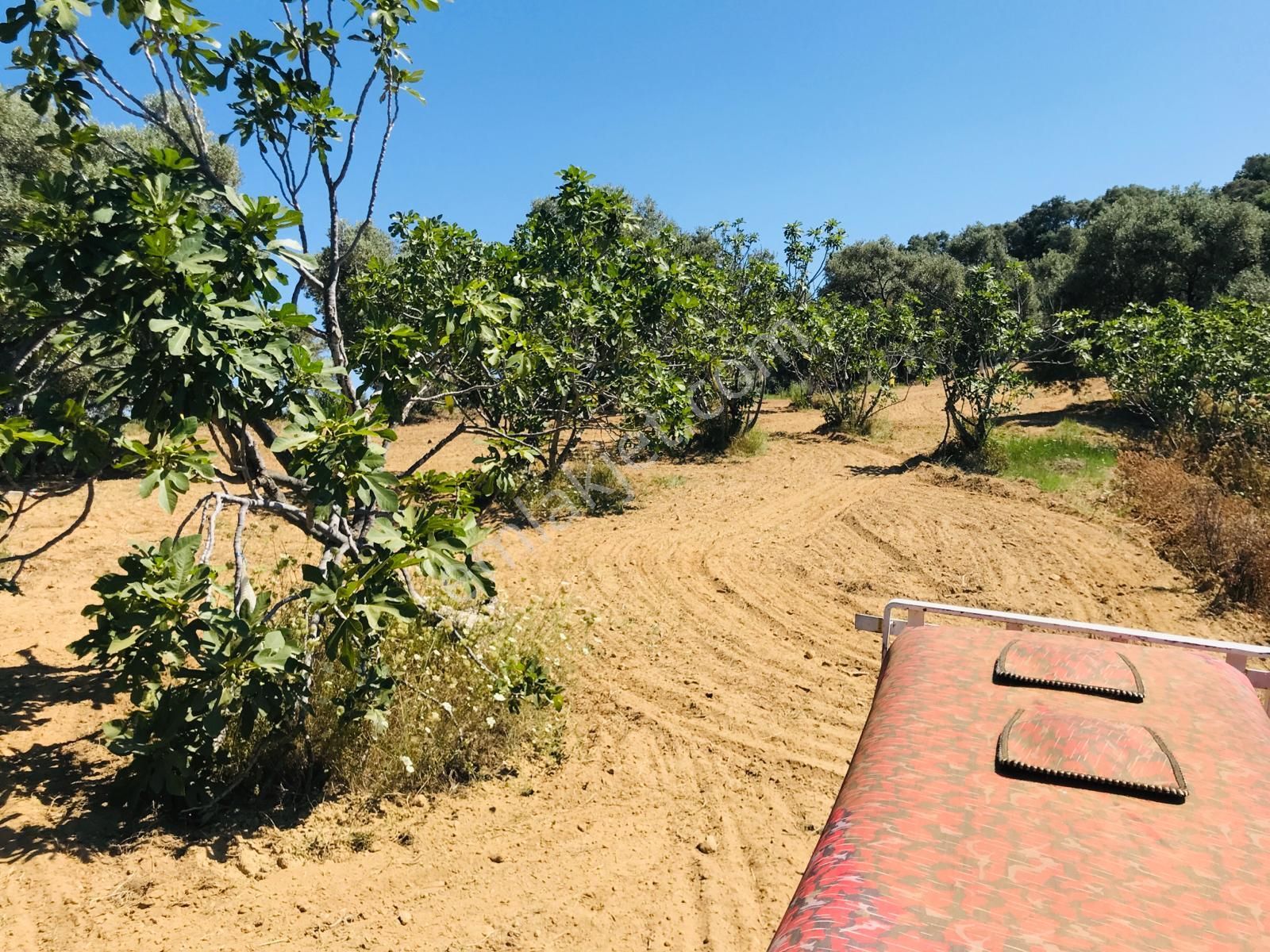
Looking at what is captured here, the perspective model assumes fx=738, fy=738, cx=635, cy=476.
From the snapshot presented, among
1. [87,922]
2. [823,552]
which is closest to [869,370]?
[823,552]

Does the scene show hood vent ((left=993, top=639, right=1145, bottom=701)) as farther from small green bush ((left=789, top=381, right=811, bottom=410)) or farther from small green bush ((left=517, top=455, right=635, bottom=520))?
small green bush ((left=789, top=381, right=811, bottom=410))

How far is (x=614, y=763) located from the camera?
4.41 m

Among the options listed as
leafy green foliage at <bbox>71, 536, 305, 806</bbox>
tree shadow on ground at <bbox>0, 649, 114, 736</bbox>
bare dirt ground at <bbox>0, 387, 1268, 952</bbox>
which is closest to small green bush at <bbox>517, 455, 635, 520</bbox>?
bare dirt ground at <bbox>0, 387, 1268, 952</bbox>

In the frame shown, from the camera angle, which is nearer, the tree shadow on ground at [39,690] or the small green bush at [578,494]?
the tree shadow on ground at [39,690]

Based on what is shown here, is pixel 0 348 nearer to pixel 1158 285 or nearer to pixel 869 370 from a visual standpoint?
pixel 869 370

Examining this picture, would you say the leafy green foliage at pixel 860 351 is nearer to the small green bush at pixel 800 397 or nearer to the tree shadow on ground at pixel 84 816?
the small green bush at pixel 800 397

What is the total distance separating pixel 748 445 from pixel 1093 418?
759 cm

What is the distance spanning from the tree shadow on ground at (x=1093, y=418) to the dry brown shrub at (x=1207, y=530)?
15.0 feet

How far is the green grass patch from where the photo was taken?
10758 millimetres

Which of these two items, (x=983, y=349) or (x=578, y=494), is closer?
(x=578, y=494)

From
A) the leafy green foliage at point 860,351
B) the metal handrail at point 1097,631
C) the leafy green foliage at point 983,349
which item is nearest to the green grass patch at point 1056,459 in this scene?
the leafy green foliage at point 983,349

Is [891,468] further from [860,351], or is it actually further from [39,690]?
[39,690]

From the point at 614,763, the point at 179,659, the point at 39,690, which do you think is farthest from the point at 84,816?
the point at 614,763

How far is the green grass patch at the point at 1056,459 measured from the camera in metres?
10.8
